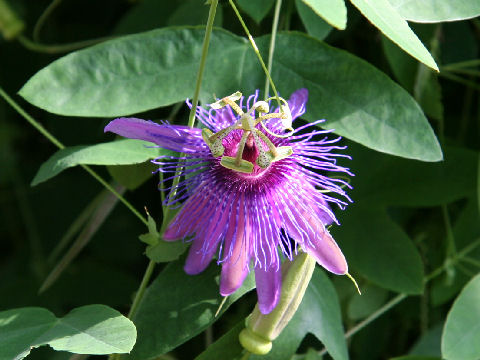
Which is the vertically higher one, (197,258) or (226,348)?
(197,258)

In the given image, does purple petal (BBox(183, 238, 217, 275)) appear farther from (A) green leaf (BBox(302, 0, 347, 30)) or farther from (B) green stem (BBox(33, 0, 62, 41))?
(B) green stem (BBox(33, 0, 62, 41))

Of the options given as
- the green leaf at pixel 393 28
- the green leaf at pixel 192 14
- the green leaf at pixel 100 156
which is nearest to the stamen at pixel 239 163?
the green leaf at pixel 100 156

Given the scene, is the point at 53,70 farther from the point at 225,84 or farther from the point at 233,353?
the point at 233,353

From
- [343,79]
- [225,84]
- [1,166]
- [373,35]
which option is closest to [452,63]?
[373,35]

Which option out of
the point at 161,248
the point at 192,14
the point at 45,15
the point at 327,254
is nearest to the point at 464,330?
the point at 327,254

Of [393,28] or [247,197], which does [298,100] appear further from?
[393,28]

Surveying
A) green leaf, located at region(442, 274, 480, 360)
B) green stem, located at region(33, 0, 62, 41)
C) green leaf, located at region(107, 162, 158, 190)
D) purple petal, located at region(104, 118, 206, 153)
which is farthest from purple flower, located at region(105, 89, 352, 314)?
green stem, located at region(33, 0, 62, 41)
